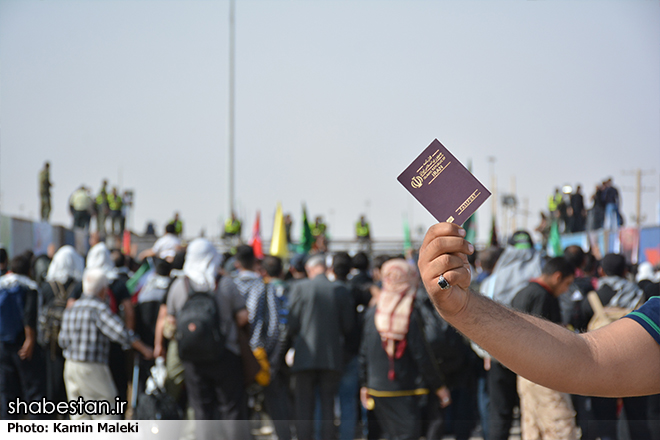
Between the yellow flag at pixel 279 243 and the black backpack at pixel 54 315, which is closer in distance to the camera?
the black backpack at pixel 54 315

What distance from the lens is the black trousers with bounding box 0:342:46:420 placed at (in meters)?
6.59

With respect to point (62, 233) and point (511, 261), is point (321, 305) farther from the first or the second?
point (62, 233)

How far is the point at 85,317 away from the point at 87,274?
353mm

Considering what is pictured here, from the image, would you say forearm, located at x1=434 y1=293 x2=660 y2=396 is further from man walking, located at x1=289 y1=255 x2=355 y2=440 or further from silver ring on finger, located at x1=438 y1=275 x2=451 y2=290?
man walking, located at x1=289 y1=255 x2=355 y2=440

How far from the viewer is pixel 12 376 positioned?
664 centimetres

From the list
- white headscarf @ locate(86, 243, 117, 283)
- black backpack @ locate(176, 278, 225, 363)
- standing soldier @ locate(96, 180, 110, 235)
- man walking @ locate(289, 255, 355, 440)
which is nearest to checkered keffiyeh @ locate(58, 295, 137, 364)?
black backpack @ locate(176, 278, 225, 363)

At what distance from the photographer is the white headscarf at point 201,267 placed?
19.7 ft

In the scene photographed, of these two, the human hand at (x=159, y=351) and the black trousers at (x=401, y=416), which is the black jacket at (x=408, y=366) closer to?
the black trousers at (x=401, y=416)

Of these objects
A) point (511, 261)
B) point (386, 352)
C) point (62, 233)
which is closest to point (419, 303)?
point (386, 352)

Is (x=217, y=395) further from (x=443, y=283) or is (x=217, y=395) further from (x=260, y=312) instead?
(x=443, y=283)

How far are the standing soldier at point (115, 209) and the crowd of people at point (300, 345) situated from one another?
51.5 ft

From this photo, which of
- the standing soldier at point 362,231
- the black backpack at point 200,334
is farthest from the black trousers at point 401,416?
the standing soldier at point 362,231

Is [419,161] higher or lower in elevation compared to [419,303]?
higher

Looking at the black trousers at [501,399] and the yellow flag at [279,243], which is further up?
the yellow flag at [279,243]
